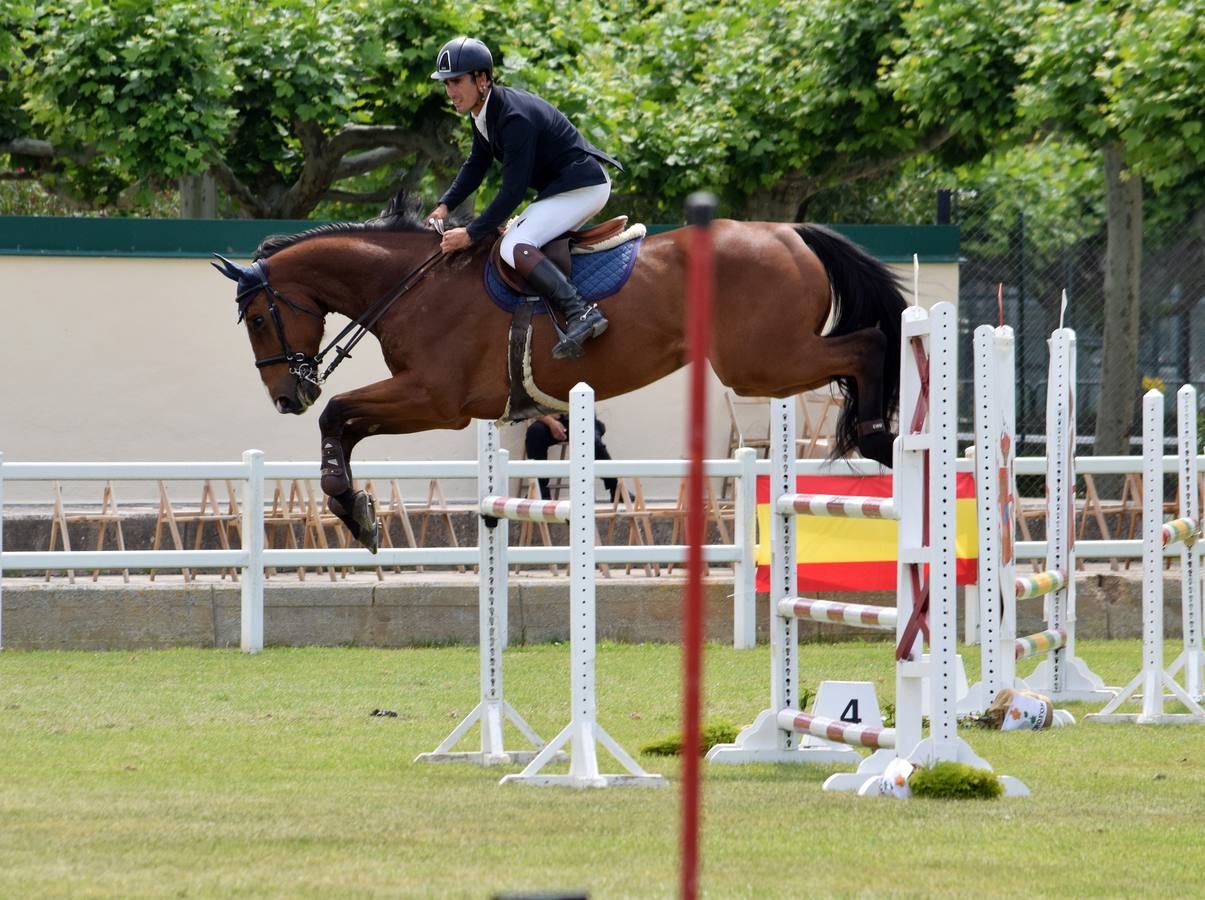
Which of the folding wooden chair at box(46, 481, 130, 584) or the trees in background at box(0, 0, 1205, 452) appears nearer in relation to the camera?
the folding wooden chair at box(46, 481, 130, 584)

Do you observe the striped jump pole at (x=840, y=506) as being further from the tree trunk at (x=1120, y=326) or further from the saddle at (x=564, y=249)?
the tree trunk at (x=1120, y=326)

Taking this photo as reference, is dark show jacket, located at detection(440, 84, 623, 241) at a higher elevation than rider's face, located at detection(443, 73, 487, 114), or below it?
below

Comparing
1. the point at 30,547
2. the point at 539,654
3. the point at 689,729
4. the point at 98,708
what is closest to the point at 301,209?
the point at 30,547

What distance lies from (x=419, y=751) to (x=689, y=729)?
4.71 m

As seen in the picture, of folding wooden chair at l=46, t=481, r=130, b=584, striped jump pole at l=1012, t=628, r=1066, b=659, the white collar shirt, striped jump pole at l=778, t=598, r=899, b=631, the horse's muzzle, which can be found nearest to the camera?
striped jump pole at l=778, t=598, r=899, b=631

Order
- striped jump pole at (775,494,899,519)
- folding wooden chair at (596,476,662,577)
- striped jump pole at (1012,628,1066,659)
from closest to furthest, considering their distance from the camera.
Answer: striped jump pole at (775,494,899,519)
striped jump pole at (1012,628,1066,659)
folding wooden chair at (596,476,662,577)

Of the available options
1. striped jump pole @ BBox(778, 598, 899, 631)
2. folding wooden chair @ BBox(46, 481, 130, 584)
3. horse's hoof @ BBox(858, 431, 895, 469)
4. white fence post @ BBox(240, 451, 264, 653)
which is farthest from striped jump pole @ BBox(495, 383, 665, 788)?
folding wooden chair @ BBox(46, 481, 130, 584)

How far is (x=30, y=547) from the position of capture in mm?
13047

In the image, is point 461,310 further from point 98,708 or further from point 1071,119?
point 1071,119

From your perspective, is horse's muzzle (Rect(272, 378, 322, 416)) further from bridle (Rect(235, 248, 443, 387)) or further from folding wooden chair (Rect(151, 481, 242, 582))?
folding wooden chair (Rect(151, 481, 242, 582))

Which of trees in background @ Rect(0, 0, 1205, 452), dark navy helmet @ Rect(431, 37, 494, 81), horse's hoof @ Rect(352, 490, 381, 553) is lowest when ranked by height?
horse's hoof @ Rect(352, 490, 381, 553)

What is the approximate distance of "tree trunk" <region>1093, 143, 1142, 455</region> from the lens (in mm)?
15633

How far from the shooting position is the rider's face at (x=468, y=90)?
22.1 ft

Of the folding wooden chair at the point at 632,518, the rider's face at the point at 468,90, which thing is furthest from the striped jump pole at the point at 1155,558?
the folding wooden chair at the point at 632,518
